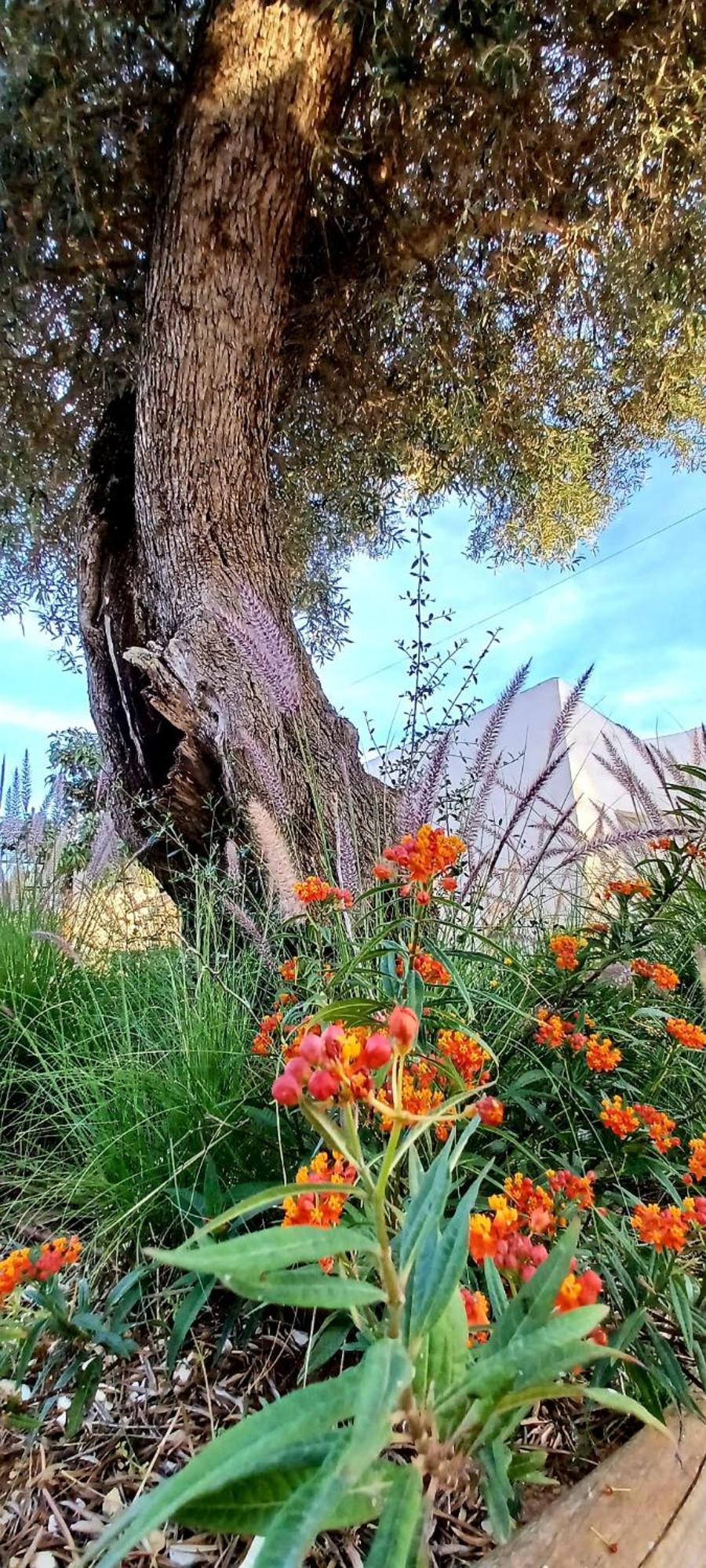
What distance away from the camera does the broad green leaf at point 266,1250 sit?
0.30m

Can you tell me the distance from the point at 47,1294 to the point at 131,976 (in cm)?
78

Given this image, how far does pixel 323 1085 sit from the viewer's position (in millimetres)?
365

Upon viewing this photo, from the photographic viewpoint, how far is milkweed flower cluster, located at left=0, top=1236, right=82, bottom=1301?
0.62 m

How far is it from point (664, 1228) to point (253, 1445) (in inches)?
17.1

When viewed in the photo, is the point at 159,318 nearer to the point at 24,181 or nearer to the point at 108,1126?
the point at 24,181

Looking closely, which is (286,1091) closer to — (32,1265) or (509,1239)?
(509,1239)

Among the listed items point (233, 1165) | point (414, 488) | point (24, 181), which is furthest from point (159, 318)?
point (233, 1165)

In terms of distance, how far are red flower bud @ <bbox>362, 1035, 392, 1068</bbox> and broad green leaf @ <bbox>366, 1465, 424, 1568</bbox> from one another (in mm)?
173

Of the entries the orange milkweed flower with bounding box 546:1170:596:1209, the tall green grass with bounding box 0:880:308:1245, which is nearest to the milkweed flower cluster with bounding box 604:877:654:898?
the orange milkweed flower with bounding box 546:1170:596:1209

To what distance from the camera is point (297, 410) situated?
2.86 m

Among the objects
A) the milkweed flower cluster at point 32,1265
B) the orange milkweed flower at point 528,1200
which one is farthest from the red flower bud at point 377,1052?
the milkweed flower cluster at point 32,1265

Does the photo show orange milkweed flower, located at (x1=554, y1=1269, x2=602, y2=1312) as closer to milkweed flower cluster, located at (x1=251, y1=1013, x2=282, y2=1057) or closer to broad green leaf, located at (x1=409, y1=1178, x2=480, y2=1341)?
broad green leaf, located at (x1=409, y1=1178, x2=480, y2=1341)

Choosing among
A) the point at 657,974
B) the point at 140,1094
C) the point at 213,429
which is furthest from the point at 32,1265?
the point at 213,429

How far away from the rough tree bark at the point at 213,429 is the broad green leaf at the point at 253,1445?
1.47 m
